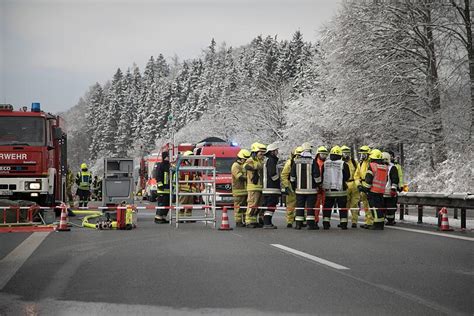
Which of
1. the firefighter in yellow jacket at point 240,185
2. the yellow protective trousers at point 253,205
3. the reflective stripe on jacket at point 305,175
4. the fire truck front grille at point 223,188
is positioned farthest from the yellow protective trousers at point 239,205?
the fire truck front grille at point 223,188

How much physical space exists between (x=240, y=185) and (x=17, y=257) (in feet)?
27.3

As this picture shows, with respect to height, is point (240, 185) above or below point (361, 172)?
below

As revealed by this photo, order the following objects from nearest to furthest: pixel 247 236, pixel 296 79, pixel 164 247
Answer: pixel 164 247 < pixel 247 236 < pixel 296 79

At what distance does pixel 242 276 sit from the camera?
9703 mm

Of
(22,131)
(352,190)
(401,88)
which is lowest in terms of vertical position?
(352,190)

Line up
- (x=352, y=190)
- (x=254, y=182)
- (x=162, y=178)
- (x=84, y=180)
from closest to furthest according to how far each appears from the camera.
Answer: (x=254, y=182) < (x=352, y=190) < (x=162, y=178) < (x=84, y=180)

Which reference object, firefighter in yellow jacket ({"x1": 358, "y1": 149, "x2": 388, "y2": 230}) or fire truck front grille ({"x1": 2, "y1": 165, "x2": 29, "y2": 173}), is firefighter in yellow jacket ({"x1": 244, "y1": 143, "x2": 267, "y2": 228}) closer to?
firefighter in yellow jacket ({"x1": 358, "y1": 149, "x2": 388, "y2": 230})

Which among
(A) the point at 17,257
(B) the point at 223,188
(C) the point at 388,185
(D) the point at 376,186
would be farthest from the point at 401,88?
(A) the point at 17,257

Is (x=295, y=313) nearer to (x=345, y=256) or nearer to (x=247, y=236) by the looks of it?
(x=345, y=256)

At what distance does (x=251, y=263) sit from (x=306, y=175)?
747 centimetres

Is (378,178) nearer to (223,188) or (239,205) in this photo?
(239,205)

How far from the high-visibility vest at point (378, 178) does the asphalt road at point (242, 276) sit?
9.05 feet

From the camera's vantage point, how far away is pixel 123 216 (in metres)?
19.2

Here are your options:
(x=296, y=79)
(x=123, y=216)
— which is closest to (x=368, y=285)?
(x=123, y=216)
